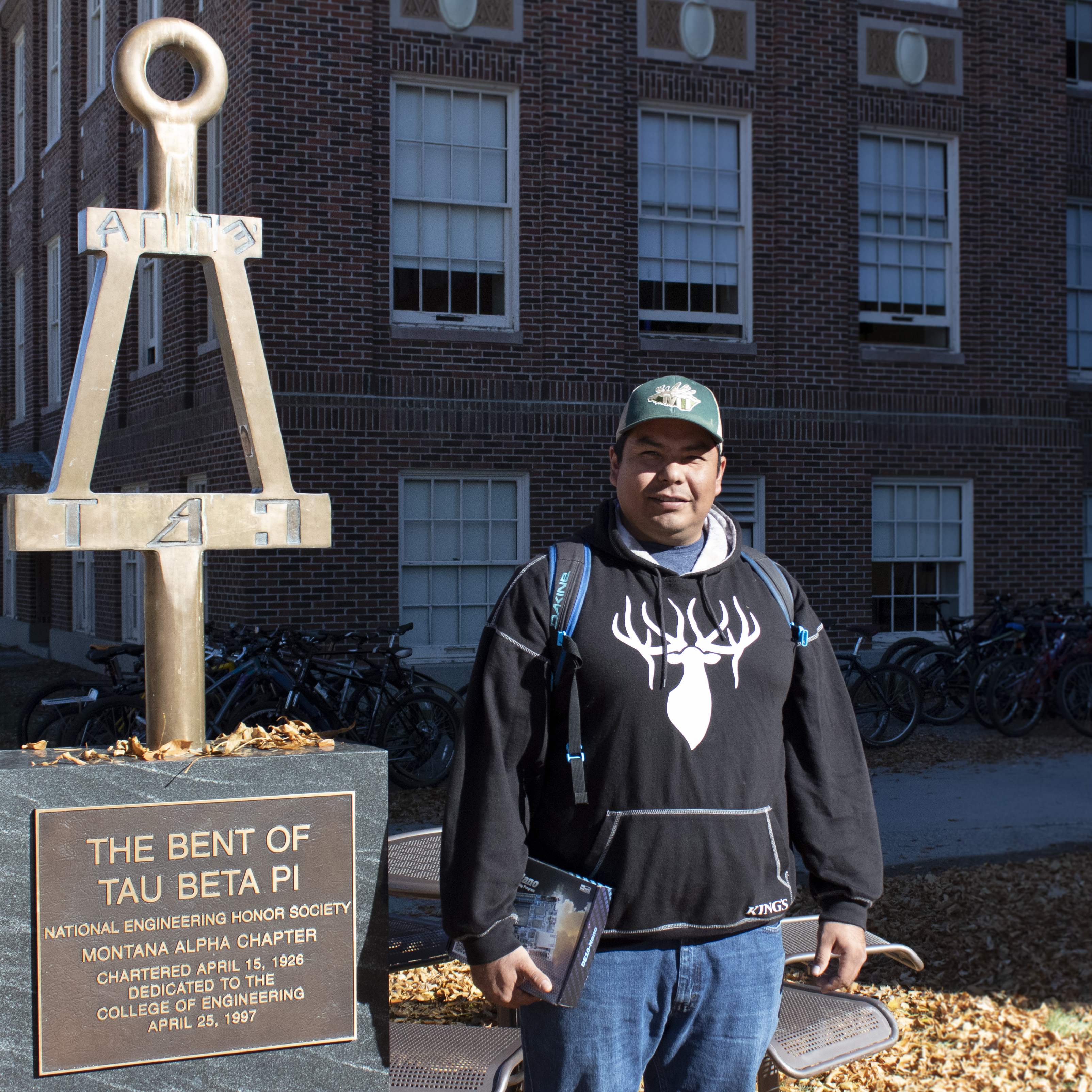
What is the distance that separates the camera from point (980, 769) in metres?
9.86

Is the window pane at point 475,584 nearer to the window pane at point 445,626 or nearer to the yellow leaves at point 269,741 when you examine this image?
the window pane at point 445,626

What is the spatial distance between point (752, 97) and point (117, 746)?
12689 millimetres

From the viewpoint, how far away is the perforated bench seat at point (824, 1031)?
339 centimetres

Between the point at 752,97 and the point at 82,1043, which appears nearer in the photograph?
the point at 82,1043

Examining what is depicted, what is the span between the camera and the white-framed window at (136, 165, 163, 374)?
15.0 meters

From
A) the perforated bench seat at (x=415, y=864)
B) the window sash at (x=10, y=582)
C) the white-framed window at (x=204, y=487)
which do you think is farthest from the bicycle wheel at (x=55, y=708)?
the window sash at (x=10, y=582)

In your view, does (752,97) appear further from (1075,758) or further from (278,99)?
(1075,758)

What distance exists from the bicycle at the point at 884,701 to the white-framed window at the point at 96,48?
Result: 42.2ft

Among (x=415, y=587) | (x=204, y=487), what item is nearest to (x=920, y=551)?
(x=415, y=587)

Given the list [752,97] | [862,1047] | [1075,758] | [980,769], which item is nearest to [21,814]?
[862,1047]

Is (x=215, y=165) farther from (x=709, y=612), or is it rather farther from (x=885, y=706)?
(x=709, y=612)

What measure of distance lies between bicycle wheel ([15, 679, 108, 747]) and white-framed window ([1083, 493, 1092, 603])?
12561mm

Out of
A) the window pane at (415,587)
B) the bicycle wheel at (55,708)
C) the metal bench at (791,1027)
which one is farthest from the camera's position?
the window pane at (415,587)

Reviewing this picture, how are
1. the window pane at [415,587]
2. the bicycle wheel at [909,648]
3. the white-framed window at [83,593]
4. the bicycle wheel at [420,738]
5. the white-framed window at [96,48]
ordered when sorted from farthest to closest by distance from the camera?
the white-framed window at [83,593], the white-framed window at [96,48], the window pane at [415,587], the bicycle wheel at [909,648], the bicycle wheel at [420,738]
